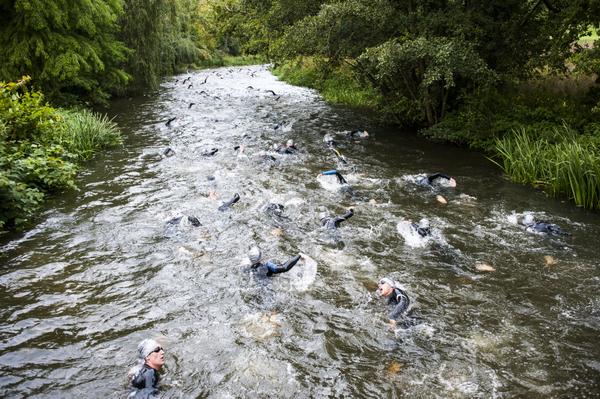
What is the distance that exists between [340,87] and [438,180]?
57.5 feet

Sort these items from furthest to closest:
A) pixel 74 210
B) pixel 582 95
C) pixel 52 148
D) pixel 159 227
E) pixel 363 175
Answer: pixel 582 95, pixel 363 175, pixel 52 148, pixel 74 210, pixel 159 227

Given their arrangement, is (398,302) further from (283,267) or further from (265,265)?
(265,265)

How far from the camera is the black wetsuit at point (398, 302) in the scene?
241 inches

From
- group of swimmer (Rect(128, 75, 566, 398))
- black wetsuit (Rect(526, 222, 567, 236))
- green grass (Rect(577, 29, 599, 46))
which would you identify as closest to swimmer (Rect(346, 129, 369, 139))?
group of swimmer (Rect(128, 75, 566, 398))

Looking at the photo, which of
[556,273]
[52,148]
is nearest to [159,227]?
[52,148]

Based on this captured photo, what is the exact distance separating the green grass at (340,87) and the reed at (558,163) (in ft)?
27.7

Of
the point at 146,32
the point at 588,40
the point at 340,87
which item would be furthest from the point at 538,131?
Answer: the point at 146,32

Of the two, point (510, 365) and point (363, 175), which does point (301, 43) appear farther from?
point (510, 365)

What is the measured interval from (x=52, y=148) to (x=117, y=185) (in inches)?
69.1

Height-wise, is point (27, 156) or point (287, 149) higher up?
point (27, 156)

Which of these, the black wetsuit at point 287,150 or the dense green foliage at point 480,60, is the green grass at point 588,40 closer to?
the dense green foliage at point 480,60

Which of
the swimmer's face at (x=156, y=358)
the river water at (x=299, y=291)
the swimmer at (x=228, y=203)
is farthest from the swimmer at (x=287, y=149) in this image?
the swimmer's face at (x=156, y=358)

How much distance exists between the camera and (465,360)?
211 inches

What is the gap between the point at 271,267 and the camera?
6934 mm
